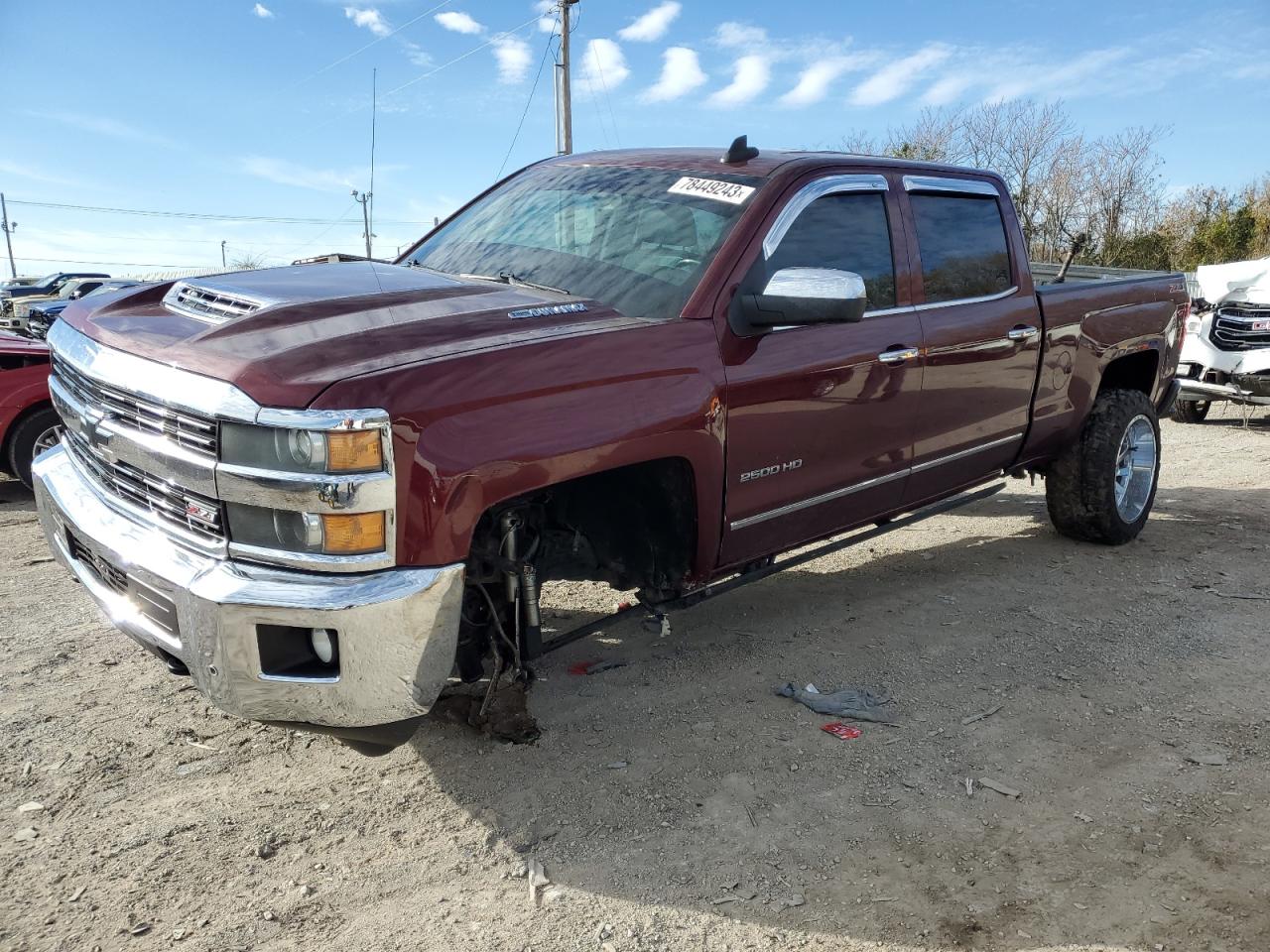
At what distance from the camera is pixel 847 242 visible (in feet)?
12.3

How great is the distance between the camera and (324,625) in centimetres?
233

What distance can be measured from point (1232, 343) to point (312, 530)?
10.2 m

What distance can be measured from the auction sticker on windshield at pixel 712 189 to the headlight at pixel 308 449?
5.65 feet

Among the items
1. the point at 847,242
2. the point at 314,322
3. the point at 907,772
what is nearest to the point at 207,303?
the point at 314,322

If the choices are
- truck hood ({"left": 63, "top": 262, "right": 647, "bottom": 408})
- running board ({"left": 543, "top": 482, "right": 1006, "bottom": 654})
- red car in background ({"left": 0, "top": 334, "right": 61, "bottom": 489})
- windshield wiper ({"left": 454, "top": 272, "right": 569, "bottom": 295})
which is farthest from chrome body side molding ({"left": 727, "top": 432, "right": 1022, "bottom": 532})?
red car in background ({"left": 0, "top": 334, "right": 61, "bottom": 489})

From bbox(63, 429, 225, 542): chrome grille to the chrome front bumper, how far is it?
0.07 m

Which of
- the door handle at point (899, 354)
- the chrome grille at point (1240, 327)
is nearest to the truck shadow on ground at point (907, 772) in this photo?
the door handle at point (899, 354)

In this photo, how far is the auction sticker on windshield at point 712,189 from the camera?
345 centimetres

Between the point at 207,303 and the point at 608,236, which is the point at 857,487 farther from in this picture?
the point at 207,303

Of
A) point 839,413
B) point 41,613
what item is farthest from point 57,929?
point 839,413

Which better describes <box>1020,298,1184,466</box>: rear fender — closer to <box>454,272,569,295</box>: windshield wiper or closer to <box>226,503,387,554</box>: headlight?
<box>454,272,569,295</box>: windshield wiper

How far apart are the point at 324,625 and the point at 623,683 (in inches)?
65.6

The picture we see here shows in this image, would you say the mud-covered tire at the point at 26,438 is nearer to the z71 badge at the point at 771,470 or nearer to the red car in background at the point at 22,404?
the red car in background at the point at 22,404

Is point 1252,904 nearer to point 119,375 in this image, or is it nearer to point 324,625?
point 324,625
